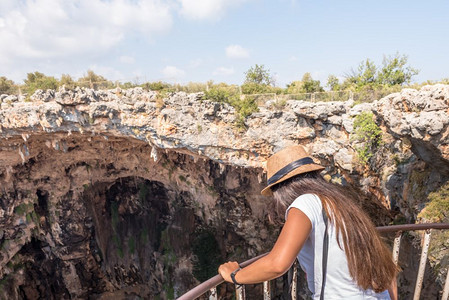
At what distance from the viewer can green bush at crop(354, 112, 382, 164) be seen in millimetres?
7922

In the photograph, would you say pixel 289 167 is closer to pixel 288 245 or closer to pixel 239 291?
pixel 288 245

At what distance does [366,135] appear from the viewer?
8.11 meters

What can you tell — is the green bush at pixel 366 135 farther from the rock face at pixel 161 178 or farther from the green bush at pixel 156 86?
the green bush at pixel 156 86

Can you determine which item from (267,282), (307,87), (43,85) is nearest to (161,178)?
(43,85)

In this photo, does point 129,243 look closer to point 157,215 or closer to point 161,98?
point 157,215

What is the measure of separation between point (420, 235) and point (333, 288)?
5826 millimetres

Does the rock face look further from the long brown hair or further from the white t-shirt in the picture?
the white t-shirt

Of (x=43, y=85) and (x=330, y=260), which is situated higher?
(x=43, y=85)

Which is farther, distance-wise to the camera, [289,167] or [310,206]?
[289,167]

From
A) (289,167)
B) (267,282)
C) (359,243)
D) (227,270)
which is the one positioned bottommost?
(267,282)

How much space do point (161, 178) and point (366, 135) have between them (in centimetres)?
1162

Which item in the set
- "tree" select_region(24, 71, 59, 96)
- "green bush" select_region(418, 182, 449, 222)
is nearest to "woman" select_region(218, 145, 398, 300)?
"green bush" select_region(418, 182, 449, 222)

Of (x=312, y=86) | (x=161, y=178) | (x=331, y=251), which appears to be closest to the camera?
(x=331, y=251)

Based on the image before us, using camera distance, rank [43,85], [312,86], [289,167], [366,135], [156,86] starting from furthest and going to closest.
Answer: [312,86] < [43,85] < [156,86] < [366,135] < [289,167]
